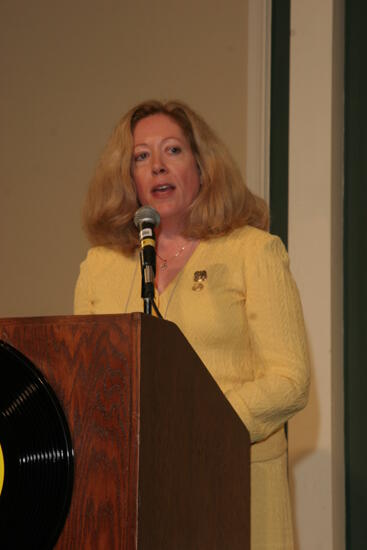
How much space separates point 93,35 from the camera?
376 cm

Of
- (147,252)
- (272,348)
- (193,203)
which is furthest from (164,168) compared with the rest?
(147,252)

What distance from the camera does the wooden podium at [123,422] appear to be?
100 cm

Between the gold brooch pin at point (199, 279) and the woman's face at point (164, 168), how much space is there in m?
0.24

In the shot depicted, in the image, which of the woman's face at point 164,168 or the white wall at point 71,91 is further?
the white wall at point 71,91

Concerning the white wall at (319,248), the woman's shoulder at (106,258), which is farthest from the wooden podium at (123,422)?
the white wall at (319,248)

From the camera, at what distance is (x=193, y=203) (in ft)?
7.34

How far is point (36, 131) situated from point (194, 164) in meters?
1.74

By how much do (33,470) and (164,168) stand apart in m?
1.34

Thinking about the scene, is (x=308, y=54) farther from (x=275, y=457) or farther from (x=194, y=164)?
(x=275, y=457)

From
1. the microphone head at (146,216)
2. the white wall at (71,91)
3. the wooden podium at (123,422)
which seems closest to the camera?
the wooden podium at (123,422)
